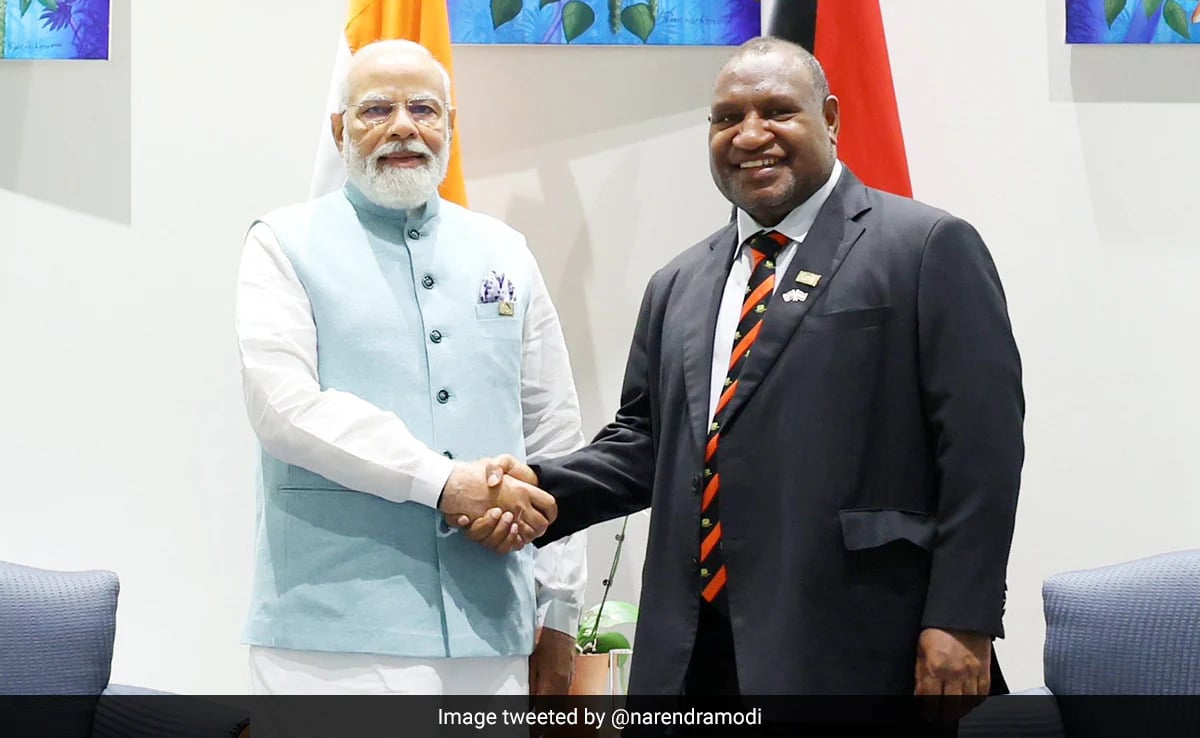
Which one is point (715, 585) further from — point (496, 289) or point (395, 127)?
point (395, 127)

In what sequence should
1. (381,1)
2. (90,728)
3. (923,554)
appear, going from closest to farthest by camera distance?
(923,554)
(90,728)
(381,1)

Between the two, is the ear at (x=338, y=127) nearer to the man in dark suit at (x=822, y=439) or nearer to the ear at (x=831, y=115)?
the man in dark suit at (x=822, y=439)

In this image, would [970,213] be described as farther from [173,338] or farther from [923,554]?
[173,338]

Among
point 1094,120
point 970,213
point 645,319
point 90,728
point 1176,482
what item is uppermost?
point 1094,120

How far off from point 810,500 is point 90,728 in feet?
5.94

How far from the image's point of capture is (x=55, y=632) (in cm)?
285

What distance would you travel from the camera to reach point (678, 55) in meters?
3.45

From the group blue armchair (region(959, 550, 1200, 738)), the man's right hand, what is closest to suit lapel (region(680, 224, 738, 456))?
the man's right hand

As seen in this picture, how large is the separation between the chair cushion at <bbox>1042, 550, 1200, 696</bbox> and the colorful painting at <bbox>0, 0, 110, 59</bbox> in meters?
2.77

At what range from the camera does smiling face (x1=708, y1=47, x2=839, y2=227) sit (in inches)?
84.6

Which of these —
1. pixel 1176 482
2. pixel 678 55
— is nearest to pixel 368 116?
pixel 678 55

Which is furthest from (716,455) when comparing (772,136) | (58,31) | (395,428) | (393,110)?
(58,31)

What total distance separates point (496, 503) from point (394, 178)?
700 millimetres

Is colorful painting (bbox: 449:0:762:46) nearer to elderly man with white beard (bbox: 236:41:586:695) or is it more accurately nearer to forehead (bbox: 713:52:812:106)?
elderly man with white beard (bbox: 236:41:586:695)
